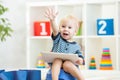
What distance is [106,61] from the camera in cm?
252

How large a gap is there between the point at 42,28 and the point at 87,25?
1.38ft

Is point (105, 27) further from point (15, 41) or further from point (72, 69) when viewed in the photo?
point (72, 69)

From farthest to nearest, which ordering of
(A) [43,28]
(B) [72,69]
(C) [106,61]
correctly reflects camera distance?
1. (A) [43,28]
2. (C) [106,61]
3. (B) [72,69]

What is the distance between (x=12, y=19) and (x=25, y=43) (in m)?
0.27

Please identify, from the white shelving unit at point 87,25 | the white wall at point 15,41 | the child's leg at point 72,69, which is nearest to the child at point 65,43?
the child's leg at point 72,69

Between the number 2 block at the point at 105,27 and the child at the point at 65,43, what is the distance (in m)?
1.08

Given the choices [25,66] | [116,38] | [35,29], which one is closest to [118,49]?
[116,38]

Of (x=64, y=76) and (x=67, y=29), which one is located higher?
(x=67, y=29)

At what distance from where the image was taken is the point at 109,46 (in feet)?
8.67

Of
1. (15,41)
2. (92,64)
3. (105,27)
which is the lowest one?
(92,64)

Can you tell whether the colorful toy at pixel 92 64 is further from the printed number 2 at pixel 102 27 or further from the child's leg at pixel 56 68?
the child's leg at pixel 56 68

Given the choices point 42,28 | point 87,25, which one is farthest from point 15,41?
point 87,25

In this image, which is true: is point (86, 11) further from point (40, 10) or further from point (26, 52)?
point (26, 52)

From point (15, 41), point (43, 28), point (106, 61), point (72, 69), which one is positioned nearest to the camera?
point (72, 69)
